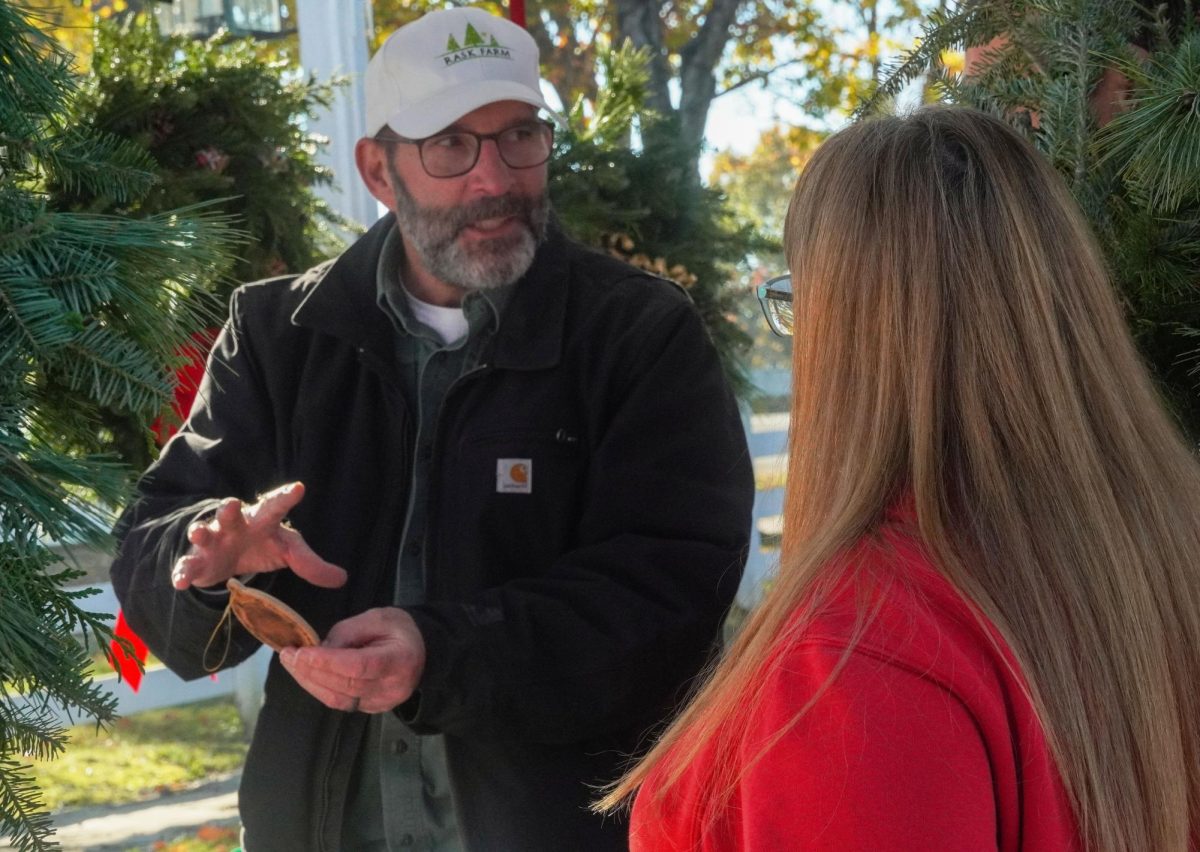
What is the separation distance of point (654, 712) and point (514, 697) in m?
0.29

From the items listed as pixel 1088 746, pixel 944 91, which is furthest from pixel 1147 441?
pixel 944 91

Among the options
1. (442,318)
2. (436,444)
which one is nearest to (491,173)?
(442,318)

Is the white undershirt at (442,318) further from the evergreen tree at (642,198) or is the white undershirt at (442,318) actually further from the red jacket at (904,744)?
the red jacket at (904,744)

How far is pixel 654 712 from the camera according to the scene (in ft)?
7.04

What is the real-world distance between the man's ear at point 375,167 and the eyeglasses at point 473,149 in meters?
0.16

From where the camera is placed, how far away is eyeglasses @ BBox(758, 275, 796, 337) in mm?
1479

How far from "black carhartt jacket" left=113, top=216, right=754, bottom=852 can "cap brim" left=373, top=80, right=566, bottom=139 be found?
30 centimetres

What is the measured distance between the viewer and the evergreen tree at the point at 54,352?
47.0 inches

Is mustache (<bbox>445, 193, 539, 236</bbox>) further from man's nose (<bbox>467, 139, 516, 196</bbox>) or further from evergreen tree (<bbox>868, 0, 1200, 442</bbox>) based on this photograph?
evergreen tree (<bbox>868, 0, 1200, 442</bbox>)

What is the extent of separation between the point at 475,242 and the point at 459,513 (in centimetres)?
54

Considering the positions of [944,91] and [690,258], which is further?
[690,258]

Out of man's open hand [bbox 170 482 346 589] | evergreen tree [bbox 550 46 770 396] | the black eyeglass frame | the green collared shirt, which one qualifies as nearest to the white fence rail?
evergreen tree [bbox 550 46 770 396]

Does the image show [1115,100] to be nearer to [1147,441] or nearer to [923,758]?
[1147,441]

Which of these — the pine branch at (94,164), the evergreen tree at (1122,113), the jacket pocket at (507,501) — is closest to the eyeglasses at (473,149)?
the jacket pocket at (507,501)
